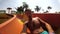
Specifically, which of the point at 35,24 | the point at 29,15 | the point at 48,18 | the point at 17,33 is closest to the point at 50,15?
the point at 48,18

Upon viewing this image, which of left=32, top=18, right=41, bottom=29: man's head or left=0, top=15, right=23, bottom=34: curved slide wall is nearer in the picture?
left=32, top=18, right=41, bottom=29: man's head

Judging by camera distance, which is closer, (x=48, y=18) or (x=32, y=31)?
(x=32, y=31)

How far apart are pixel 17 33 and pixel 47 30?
6.95 m

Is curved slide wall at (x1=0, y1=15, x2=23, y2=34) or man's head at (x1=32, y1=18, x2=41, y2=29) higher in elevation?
man's head at (x1=32, y1=18, x2=41, y2=29)

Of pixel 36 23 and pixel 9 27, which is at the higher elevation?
pixel 36 23

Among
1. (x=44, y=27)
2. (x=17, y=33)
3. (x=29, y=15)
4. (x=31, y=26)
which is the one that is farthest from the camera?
(x=17, y=33)

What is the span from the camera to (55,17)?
1490 centimetres

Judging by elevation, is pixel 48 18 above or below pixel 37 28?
below

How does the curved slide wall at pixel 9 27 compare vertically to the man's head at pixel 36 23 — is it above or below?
below

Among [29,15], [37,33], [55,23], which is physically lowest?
[55,23]

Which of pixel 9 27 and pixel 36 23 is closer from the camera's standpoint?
→ pixel 36 23

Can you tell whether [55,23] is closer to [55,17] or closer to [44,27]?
[55,17]

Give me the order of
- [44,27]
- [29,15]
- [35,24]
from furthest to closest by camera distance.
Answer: [35,24] < [44,27] < [29,15]

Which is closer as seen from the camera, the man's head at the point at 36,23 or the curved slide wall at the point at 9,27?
the man's head at the point at 36,23
